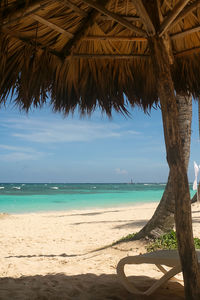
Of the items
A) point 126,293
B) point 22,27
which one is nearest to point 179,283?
point 126,293

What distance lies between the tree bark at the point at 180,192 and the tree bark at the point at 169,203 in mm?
2578

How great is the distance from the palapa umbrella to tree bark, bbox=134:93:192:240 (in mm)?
1366

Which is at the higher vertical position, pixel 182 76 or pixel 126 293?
pixel 182 76

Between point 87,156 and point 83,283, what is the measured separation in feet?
187

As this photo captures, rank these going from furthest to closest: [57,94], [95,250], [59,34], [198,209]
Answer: [198,209], [95,250], [57,94], [59,34]

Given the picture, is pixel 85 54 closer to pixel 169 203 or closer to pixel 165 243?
pixel 169 203

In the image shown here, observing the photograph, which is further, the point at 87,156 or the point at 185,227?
the point at 87,156

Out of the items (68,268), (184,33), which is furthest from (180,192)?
(68,268)

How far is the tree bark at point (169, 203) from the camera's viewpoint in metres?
4.56

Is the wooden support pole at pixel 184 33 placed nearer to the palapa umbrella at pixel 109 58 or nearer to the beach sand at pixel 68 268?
the palapa umbrella at pixel 109 58

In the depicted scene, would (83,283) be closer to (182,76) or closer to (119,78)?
(119,78)

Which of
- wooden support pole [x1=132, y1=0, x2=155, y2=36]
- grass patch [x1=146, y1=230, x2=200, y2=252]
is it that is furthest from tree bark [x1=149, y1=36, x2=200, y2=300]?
grass patch [x1=146, y1=230, x2=200, y2=252]

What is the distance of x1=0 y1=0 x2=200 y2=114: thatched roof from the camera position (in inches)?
102

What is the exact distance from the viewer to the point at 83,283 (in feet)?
9.81
